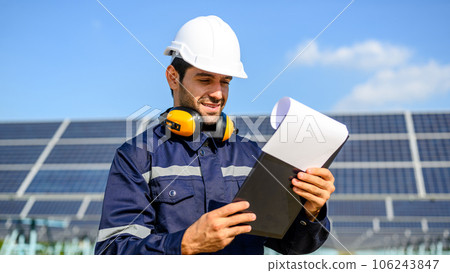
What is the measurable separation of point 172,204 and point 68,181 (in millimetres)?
15185

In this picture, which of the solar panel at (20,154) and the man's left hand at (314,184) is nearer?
the man's left hand at (314,184)

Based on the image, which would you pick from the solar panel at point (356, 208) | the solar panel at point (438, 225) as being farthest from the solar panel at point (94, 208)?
the solar panel at point (438, 225)

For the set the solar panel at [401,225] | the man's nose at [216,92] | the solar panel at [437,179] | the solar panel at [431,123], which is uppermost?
the solar panel at [431,123]

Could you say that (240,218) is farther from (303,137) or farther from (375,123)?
(375,123)

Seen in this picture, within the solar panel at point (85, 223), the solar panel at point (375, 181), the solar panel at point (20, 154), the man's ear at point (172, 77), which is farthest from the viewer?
the solar panel at point (20, 154)

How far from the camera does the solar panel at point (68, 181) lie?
634 inches

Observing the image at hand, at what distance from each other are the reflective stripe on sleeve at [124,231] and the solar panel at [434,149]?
1381 centimetres

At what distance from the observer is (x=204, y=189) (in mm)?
2254

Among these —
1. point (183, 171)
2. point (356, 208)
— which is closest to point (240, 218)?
point (183, 171)

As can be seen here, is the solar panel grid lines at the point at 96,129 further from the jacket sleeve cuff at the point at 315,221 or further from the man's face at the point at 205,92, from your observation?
the jacket sleeve cuff at the point at 315,221

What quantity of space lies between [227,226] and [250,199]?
0.17 m

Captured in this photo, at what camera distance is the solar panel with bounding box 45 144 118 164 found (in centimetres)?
1678
